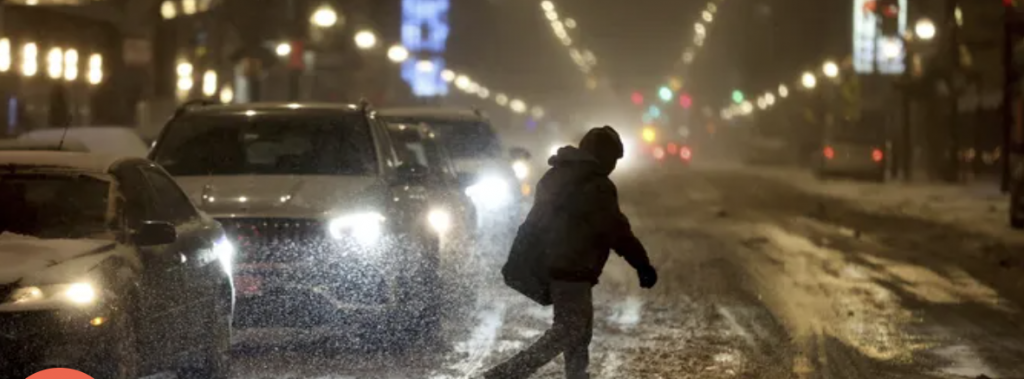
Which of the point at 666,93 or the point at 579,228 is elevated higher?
the point at 666,93

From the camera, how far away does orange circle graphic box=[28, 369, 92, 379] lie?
738cm

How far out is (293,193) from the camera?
1209 cm

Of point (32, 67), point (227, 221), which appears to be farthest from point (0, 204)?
point (32, 67)

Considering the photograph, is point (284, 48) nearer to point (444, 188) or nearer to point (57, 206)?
point (444, 188)

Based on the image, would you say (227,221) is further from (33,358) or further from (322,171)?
(33,358)

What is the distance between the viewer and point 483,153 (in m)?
21.4

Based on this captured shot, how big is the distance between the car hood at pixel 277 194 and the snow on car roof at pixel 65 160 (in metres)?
1.88

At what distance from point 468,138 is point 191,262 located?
39.7ft

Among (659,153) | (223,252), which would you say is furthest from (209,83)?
(659,153)

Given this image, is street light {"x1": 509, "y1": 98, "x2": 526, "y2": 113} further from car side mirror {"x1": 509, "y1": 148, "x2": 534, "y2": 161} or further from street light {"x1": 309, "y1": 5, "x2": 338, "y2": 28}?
car side mirror {"x1": 509, "y1": 148, "x2": 534, "y2": 161}

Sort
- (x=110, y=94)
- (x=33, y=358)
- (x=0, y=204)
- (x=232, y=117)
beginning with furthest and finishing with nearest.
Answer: (x=110, y=94)
(x=232, y=117)
(x=0, y=204)
(x=33, y=358)

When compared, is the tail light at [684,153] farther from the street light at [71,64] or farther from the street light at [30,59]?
the street light at [30,59]

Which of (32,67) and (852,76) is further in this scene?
(852,76)

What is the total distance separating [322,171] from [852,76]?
56.8 m
